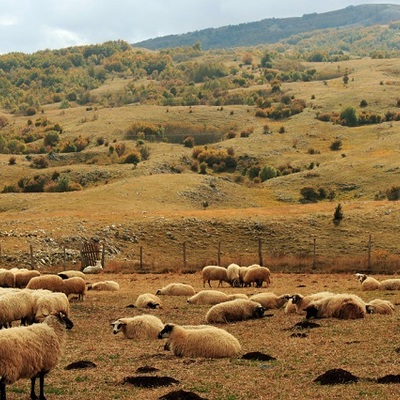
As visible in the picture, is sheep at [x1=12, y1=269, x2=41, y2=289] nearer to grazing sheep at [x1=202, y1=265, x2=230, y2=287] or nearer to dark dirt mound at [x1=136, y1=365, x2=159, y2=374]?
grazing sheep at [x1=202, y1=265, x2=230, y2=287]

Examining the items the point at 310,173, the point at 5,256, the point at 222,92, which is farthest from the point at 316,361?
the point at 222,92

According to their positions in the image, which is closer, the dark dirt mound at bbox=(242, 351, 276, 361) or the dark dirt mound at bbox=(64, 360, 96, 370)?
the dark dirt mound at bbox=(64, 360, 96, 370)

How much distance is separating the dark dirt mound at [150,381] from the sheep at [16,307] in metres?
5.61

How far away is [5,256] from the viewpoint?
43.7 meters

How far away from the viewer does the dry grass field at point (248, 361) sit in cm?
1288

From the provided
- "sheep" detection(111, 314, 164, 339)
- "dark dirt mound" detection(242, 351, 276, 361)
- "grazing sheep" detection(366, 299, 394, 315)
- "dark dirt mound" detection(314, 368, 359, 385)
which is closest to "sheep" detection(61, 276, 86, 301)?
"sheep" detection(111, 314, 164, 339)

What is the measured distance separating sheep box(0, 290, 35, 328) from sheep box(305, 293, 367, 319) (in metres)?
7.70

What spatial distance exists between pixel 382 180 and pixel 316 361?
69215 millimetres

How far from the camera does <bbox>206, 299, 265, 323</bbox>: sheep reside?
2088 cm

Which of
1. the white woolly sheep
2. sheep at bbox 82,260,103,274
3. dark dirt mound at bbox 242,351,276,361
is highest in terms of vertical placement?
dark dirt mound at bbox 242,351,276,361

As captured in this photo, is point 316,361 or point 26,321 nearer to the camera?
point 316,361

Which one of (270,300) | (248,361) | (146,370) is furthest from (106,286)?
(146,370)

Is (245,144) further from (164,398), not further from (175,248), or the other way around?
(164,398)

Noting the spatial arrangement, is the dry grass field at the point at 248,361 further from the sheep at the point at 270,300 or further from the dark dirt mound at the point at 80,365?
the sheep at the point at 270,300
